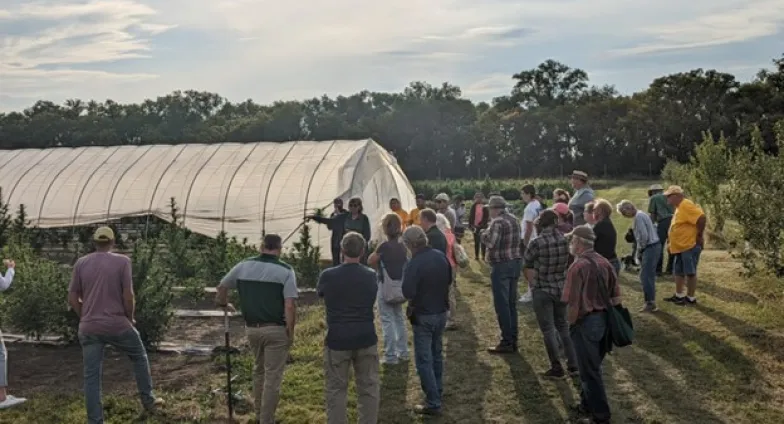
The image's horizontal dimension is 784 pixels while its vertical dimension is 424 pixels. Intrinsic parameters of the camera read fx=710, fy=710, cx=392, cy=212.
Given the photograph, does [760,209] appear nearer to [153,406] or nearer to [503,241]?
[503,241]

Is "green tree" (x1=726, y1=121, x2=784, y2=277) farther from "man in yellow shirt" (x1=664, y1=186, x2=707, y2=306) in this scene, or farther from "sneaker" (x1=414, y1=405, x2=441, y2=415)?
"sneaker" (x1=414, y1=405, x2=441, y2=415)

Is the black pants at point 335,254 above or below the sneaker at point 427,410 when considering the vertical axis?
above

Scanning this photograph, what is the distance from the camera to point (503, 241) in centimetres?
797

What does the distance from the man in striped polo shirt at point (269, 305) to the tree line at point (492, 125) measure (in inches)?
1628

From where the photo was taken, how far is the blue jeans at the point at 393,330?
785 cm

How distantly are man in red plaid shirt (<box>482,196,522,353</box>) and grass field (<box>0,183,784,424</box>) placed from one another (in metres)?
0.42

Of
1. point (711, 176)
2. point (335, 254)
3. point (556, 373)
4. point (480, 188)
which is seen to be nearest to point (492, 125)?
point (480, 188)

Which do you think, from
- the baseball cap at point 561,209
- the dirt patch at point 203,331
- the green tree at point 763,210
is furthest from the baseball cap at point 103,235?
the green tree at point 763,210

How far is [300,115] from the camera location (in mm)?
51969

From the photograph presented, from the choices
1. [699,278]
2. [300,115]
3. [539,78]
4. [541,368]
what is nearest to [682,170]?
[699,278]

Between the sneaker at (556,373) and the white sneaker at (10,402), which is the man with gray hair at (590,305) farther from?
the white sneaker at (10,402)

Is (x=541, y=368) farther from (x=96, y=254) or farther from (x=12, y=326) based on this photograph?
(x=12, y=326)

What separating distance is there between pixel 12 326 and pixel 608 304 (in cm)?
791

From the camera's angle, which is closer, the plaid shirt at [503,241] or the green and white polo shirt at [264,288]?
the green and white polo shirt at [264,288]
